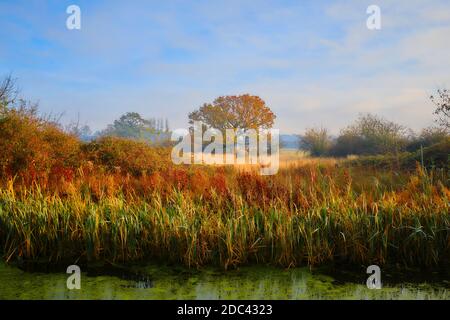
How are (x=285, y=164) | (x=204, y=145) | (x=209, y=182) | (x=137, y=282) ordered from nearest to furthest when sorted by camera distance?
1. (x=137, y=282)
2. (x=209, y=182)
3. (x=285, y=164)
4. (x=204, y=145)

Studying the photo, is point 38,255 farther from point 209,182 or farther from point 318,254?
point 209,182

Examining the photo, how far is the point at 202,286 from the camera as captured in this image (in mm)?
4871

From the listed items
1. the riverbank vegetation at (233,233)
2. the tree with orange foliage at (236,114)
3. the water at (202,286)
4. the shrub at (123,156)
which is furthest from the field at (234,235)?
the tree with orange foliage at (236,114)

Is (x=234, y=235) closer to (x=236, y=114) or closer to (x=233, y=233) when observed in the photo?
(x=233, y=233)

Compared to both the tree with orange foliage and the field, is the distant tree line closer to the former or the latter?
the tree with orange foliage

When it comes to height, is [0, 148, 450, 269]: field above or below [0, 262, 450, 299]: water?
above

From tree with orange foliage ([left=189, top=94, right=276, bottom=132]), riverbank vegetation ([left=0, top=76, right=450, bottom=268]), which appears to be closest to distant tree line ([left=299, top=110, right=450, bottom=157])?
tree with orange foliage ([left=189, top=94, right=276, bottom=132])

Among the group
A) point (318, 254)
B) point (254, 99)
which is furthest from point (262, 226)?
point (254, 99)

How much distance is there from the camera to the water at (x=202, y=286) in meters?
4.62

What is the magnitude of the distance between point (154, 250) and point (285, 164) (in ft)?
34.0

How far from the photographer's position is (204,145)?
2573cm

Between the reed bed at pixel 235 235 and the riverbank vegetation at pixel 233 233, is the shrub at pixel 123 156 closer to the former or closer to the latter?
the riverbank vegetation at pixel 233 233

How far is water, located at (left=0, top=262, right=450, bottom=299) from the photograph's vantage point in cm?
462

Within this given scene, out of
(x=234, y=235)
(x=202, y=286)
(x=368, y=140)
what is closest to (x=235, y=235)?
(x=234, y=235)
